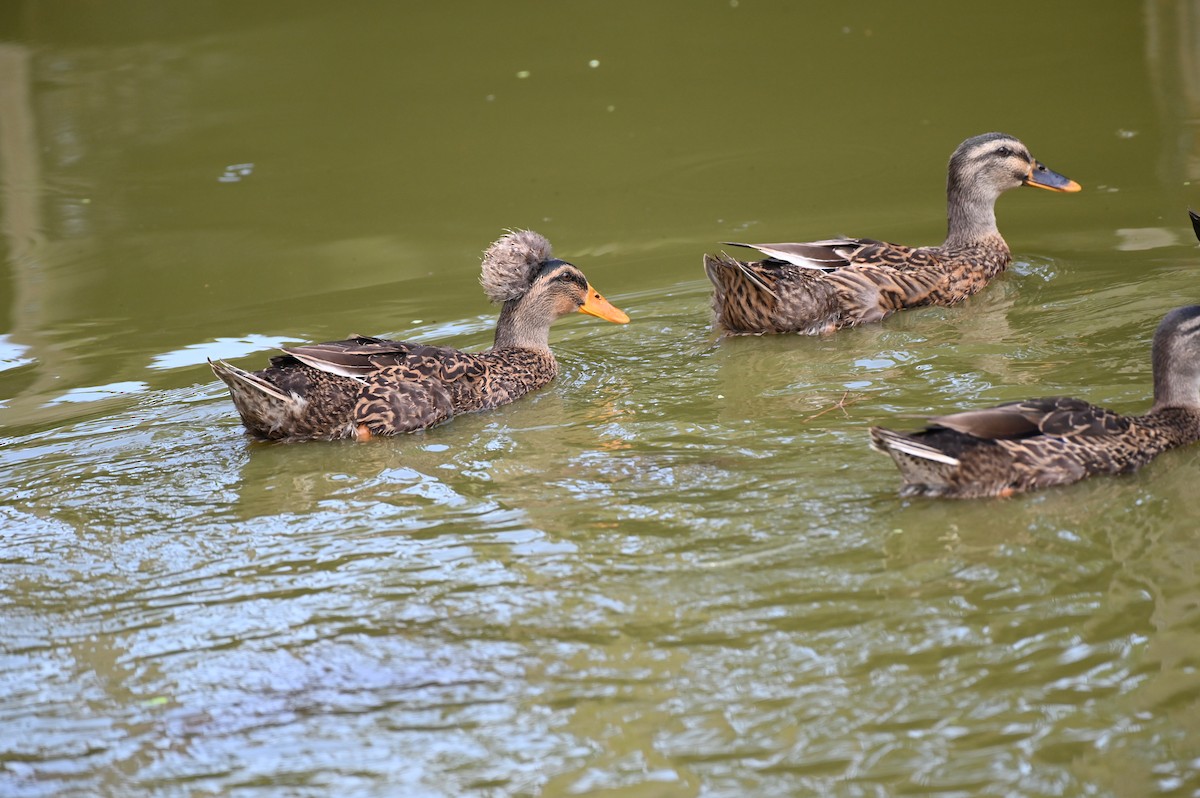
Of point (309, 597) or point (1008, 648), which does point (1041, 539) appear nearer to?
point (1008, 648)

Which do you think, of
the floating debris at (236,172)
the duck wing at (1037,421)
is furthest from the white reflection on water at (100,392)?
the duck wing at (1037,421)

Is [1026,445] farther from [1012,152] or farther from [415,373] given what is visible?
[1012,152]

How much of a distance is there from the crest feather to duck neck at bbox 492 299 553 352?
0.09 meters

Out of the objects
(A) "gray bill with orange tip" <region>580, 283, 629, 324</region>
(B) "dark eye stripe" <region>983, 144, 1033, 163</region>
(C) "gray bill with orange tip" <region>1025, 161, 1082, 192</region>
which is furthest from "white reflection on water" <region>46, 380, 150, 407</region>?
(C) "gray bill with orange tip" <region>1025, 161, 1082, 192</region>

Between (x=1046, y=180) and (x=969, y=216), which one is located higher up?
(x=1046, y=180)

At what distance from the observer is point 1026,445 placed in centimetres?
615

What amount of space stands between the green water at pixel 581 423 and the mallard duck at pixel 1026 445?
0.38ft

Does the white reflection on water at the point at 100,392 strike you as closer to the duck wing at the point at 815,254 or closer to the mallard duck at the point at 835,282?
the mallard duck at the point at 835,282

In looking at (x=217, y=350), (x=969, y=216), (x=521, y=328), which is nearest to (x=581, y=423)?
(x=521, y=328)

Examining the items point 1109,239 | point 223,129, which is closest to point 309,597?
point 1109,239

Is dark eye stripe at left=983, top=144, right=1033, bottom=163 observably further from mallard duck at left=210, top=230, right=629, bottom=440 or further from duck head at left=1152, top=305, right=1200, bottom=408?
duck head at left=1152, top=305, right=1200, bottom=408

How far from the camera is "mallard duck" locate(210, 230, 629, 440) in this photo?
297 inches

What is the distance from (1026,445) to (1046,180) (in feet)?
15.4

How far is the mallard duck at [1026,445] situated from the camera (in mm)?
6031
